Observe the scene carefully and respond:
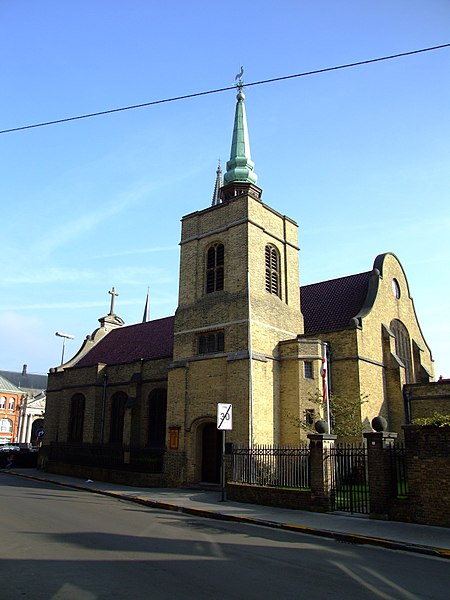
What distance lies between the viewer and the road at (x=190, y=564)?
651 centimetres

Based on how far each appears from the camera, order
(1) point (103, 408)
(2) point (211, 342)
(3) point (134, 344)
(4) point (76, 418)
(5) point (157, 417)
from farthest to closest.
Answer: (3) point (134, 344)
(4) point (76, 418)
(1) point (103, 408)
(5) point (157, 417)
(2) point (211, 342)

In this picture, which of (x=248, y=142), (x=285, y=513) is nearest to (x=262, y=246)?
(x=248, y=142)

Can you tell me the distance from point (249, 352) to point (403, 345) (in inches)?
510

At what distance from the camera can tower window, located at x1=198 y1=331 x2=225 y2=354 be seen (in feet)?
74.9

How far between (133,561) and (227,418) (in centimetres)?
967

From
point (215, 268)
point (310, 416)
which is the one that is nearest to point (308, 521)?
point (310, 416)

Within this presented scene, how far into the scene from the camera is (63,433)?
3438 centimetres

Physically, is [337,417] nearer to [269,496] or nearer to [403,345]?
[269,496]

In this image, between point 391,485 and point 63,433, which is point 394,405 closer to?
point 391,485

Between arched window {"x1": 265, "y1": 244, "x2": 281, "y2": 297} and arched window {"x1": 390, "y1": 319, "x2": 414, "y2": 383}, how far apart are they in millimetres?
8381

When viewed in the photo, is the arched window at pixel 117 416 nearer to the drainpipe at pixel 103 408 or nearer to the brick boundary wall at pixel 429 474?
the drainpipe at pixel 103 408

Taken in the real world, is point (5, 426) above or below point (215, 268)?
below

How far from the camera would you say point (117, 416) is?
32.7 metres

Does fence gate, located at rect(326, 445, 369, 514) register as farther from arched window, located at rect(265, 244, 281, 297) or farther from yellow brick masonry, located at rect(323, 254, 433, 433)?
arched window, located at rect(265, 244, 281, 297)
